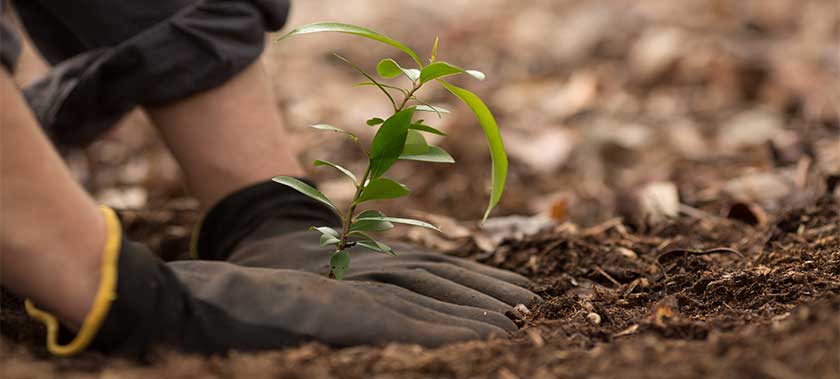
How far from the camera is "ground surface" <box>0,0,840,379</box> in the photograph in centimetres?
79

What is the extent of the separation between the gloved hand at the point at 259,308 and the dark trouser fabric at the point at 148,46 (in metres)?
0.50

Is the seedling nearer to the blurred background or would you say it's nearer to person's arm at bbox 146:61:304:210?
person's arm at bbox 146:61:304:210

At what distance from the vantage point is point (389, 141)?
996 mm

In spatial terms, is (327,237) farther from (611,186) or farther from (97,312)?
(611,186)

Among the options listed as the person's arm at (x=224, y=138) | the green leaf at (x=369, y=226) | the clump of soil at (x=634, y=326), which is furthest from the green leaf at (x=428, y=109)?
the person's arm at (x=224, y=138)

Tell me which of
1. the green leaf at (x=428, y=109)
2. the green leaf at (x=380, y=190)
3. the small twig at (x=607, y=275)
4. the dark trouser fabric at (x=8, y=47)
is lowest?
the small twig at (x=607, y=275)

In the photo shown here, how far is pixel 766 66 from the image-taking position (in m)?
2.53

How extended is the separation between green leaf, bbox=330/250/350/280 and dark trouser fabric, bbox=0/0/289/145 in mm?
507

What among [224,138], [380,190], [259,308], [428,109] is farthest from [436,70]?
[224,138]

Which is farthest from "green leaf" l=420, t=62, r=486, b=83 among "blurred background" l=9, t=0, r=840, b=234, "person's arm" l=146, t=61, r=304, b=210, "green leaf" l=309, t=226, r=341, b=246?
"blurred background" l=9, t=0, r=840, b=234

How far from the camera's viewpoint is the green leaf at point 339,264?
1001mm

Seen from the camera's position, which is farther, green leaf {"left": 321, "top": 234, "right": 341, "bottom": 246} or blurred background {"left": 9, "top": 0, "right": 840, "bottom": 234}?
blurred background {"left": 9, "top": 0, "right": 840, "bottom": 234}

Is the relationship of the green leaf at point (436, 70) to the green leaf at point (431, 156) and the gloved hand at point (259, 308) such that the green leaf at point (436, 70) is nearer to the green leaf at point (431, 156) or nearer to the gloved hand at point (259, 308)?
the green leaf at point (431, 156)

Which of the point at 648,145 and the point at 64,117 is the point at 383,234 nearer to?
the point at 64,117
